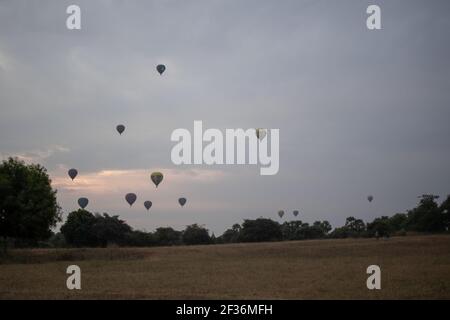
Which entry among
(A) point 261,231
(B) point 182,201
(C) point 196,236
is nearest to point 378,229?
(A) point 261,231

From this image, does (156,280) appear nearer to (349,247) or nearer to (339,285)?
(339,285)

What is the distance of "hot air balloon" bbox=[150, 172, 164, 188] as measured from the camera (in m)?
55.8

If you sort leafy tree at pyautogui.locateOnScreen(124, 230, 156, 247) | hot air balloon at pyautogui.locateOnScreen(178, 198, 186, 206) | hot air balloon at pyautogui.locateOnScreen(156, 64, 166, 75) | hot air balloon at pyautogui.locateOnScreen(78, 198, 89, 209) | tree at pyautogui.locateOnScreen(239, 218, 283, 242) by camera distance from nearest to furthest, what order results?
hot air balloon at pyautogui.locateOnScreen(156, 64, 166, 75), hot air balloon at pyautogui.locateOnScreen(78, 198, 89, 209), hot air balloon at pyautogui.locateOnScreen(178, 198, 186, 206), leafy tree at pyautogui.locateOnScreen(124, 230, 156, 247), tree at pyautogui.locateOnScreen(239, 218, 283, 242)

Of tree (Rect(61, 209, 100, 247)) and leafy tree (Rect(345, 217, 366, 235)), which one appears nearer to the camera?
tree (Rect(61, 209, 100, 247))

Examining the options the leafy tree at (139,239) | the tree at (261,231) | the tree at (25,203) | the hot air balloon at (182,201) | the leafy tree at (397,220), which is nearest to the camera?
the tree at (25,203)

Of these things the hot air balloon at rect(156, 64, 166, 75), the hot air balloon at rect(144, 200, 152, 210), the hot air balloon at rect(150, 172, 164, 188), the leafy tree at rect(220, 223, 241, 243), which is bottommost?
the leafy tree at rect(220, 223, 241, 243)

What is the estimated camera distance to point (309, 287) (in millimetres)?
27156

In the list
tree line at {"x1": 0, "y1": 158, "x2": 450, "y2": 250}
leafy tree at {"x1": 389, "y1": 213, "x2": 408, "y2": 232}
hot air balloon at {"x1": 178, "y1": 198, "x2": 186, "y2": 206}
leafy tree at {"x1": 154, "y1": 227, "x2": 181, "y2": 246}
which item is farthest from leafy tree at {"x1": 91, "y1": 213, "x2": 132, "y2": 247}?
leafy tree at {"x1": 389, "y1": 213, "x2": 408, "y2": 232}

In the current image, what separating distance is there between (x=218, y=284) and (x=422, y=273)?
42.4 ft

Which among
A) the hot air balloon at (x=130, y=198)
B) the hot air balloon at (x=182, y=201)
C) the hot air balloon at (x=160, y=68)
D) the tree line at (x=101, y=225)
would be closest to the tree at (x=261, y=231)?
the tree line at (x=101, y=225)

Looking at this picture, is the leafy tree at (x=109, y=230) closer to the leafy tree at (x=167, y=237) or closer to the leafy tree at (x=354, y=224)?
the leafy tree at (x=167, y=237)

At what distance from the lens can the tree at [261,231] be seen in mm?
107000

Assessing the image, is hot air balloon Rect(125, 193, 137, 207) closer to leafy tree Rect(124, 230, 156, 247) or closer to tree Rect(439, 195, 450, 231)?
leafy tree Rect(124, 230, 156, 247)

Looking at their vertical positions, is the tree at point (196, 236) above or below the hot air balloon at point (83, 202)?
below
